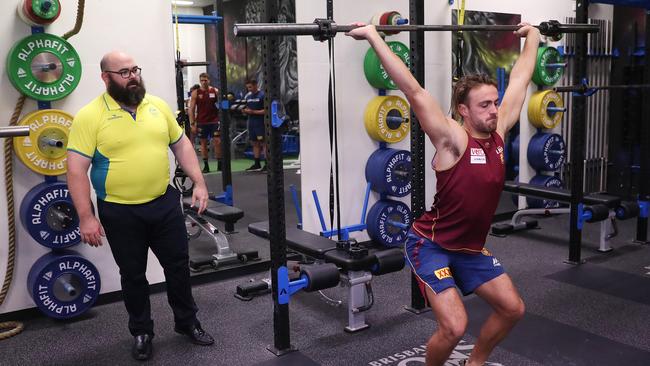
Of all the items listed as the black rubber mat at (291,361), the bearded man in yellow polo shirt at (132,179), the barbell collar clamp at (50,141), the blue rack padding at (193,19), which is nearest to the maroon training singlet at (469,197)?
the black rubber mat at (291,361)

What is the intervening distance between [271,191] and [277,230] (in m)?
0.19

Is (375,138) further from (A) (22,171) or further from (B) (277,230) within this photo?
(A) (22,171)

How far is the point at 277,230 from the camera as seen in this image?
9.16 ft

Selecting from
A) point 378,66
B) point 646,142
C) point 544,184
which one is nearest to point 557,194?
point 646,142

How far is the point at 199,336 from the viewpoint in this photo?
3006mm

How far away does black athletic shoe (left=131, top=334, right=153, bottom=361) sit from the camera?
2.85m

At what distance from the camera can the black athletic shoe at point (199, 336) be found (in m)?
3.00

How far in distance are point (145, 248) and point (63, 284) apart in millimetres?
722

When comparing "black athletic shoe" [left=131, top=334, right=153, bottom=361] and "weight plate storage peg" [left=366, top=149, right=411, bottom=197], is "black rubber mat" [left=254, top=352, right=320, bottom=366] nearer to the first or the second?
"black athletic shoe" [left=131, top=334, right=153, bottom=361]

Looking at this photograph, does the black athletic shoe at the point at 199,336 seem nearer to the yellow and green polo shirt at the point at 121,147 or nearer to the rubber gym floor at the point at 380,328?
the rubber gym floor at the point at 380,328

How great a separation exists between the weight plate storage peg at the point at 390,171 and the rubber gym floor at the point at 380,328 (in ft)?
2.27

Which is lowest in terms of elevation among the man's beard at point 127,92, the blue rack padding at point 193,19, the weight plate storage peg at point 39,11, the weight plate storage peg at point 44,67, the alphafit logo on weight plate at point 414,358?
the alphafit logo on weight plate at point 414,358

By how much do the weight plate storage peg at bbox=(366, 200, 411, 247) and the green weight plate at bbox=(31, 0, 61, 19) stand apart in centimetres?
255

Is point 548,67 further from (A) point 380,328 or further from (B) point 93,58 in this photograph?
(B) point 93,58
